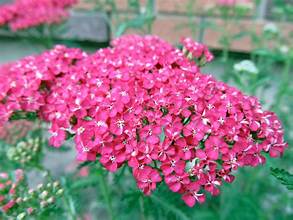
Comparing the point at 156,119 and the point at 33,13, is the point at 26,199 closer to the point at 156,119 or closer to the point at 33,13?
the point at 156,119

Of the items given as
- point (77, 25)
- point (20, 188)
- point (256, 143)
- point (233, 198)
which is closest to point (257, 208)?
point (233, 198)

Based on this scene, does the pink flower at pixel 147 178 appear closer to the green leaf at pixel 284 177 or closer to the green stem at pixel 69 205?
the green leaf at pixel 284 177

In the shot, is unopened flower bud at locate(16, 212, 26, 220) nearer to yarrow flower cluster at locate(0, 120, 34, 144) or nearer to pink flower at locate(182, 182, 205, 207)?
pink flower at locate(182, 182, 205, 207)

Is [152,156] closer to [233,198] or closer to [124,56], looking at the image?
[124,56]

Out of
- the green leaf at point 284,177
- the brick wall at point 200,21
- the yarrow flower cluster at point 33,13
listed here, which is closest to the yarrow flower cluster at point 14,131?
the yarrow flower cluster at point 33,13

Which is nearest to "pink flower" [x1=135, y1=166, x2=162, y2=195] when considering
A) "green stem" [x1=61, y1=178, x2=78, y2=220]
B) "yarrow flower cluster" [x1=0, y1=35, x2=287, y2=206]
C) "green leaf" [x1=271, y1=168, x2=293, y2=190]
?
"yarrow flower cluster" [x1=0, y1=35, x2=287, y2=206]

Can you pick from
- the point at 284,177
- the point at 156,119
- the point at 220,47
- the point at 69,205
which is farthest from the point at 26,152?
the point at 220,47
